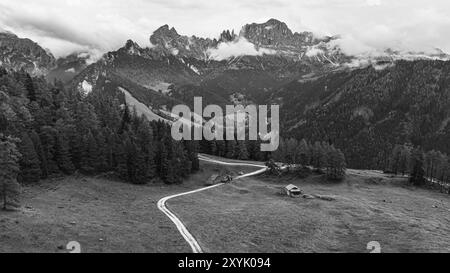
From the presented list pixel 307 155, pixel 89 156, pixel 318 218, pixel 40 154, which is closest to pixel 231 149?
pixel 307 155

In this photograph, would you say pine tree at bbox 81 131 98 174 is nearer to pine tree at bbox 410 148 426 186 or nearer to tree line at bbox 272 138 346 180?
tree line at bbox 272 138 346 180

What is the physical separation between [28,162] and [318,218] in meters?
63.2

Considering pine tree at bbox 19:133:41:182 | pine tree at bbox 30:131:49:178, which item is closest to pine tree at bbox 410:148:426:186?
pine tree at bbox 30:131:49:178

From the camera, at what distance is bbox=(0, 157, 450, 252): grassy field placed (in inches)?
2247

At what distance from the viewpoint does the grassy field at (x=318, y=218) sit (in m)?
63.7

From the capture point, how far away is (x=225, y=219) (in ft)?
254

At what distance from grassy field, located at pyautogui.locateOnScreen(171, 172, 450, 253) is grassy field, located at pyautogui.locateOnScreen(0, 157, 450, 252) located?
0.55ft

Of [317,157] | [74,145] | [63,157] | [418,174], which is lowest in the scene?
[418,174]

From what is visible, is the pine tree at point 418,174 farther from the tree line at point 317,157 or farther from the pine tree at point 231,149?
the pine tree at point 231,149

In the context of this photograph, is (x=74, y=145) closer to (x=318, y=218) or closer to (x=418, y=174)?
(x=318, y=218)

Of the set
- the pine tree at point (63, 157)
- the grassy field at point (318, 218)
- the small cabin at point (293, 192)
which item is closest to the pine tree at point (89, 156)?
the pine tree at point (63, 157)

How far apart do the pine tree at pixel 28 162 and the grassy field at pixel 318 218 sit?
32.8 m
